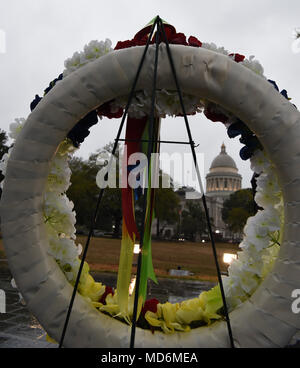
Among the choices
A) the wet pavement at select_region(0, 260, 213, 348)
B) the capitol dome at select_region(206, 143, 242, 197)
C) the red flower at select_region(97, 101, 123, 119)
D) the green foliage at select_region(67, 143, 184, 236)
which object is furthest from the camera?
the capitol dome at select_region(206, 143, 242, 197)

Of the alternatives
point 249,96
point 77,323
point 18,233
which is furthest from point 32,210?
point 249,96

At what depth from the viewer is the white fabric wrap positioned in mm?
2527

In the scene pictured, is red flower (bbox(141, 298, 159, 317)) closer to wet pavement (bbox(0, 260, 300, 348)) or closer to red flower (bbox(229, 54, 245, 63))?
wet pavement (bbox(0, 260, 300, 348))

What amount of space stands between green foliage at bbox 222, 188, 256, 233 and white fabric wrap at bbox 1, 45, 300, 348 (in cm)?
3094

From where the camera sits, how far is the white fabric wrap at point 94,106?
8.29ft

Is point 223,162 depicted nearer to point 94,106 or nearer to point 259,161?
point 259,161

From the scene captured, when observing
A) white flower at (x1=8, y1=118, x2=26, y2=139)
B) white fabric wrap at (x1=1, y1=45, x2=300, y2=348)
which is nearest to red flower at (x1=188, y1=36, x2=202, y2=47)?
white fabric wrap at (x1=1, y1=45, x2=300, y2=348)

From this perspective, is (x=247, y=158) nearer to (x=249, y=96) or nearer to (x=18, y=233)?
(x=249, y=96)

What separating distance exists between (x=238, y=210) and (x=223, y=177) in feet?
138

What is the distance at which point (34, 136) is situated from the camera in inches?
103

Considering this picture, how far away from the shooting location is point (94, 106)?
8.68 ft

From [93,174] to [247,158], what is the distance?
27.2m

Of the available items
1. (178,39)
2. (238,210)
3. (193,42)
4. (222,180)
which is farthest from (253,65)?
(222,180)

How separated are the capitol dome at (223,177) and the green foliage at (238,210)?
2373cm
